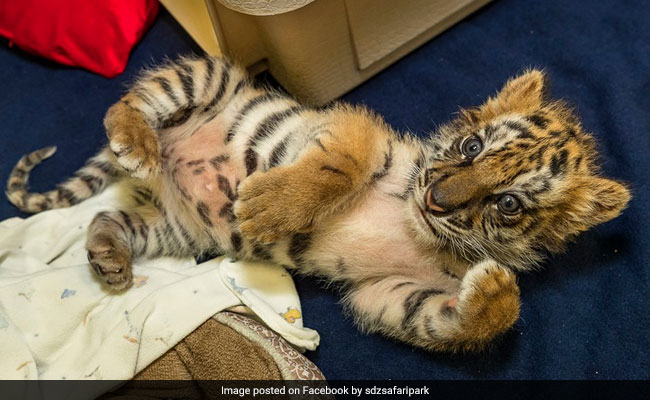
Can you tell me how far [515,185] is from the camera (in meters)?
1.57

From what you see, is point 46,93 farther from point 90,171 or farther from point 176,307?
point 176,307

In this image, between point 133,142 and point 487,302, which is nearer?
point 487,302

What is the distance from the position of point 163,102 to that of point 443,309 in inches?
45.1

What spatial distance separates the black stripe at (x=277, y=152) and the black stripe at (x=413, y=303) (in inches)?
23.8

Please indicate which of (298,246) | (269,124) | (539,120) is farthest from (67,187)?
(539,120)

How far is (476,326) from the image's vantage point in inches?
63.2

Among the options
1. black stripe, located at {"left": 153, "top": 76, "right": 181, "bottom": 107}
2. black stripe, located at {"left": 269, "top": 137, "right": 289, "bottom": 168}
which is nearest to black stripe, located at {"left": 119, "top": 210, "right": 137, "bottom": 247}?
black stripe, located at {"left": 153, "top": 76, "right": 181, "bottom": 107}

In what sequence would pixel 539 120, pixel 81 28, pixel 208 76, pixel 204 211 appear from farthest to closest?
pixel 81 28 < pixel 208 76 < pixel 204 211 < pixel 539 120

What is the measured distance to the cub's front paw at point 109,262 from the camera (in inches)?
73.4

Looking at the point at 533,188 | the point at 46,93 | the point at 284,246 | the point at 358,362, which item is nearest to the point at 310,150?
the point at 284,246

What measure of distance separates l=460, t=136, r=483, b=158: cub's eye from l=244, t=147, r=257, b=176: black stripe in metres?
0.67

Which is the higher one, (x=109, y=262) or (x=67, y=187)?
(x=67, y=187)

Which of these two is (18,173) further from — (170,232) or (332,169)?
(332,169)

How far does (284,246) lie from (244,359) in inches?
14.6
